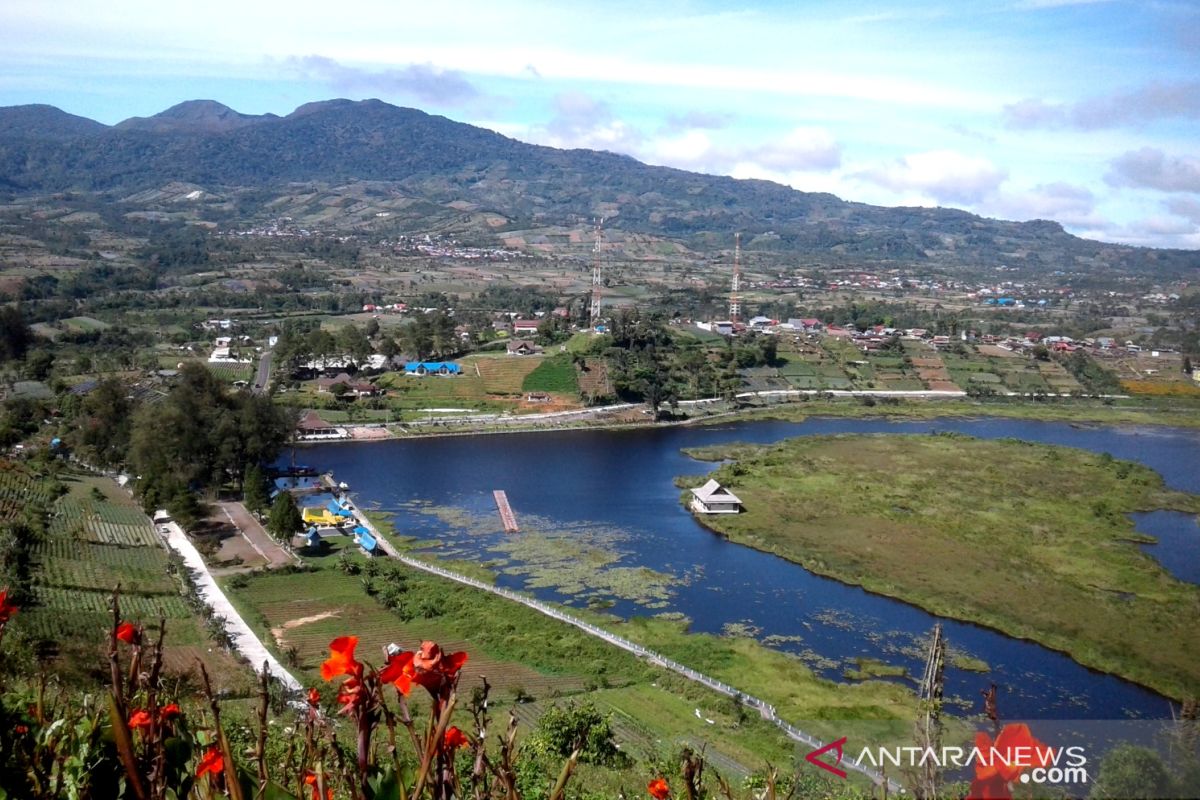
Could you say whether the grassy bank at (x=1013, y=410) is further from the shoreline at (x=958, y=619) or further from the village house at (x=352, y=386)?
the shoreline at (x=958, y=619)

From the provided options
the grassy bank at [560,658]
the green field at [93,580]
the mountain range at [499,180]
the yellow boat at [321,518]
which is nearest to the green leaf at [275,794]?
the green field at [93,580]

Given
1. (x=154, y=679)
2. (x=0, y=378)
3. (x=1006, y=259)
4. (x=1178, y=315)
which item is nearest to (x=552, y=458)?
(x=0, y=378)

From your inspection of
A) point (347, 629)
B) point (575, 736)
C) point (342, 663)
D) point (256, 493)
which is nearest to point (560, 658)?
point (347, 629)

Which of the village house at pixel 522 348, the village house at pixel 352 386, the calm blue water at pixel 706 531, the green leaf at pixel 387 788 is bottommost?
the calm blue water at pixel 706 531

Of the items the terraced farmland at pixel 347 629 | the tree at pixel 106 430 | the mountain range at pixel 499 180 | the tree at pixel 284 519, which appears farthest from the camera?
the mountain range at pixel 499 180

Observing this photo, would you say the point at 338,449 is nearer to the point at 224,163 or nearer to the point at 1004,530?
the point at 1004,530

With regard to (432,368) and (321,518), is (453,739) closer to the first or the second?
(321,518)

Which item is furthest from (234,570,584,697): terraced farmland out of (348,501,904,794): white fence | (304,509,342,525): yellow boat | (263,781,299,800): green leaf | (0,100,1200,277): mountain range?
(0,100,1200,277): mountain range
